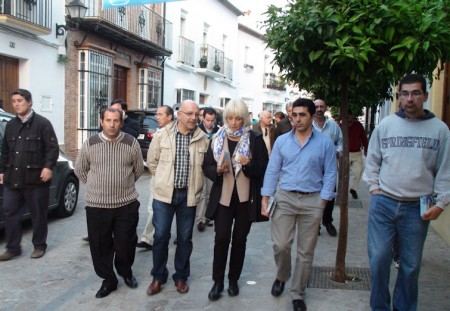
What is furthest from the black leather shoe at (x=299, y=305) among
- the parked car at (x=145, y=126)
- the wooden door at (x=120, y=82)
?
the wooden door at (x=120, y=82)

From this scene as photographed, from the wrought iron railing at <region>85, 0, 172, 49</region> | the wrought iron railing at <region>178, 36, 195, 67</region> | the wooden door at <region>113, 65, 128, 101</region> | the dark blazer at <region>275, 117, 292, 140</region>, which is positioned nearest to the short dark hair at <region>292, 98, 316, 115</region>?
the dark blazer at <region>275, 117, 292, 140</region>

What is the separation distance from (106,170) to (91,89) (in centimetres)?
1144

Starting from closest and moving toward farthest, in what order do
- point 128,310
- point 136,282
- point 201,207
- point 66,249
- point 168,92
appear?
1. point 128,310
2. point 136,282
3. point 66,249
4. point 201,207
5. point 168,92

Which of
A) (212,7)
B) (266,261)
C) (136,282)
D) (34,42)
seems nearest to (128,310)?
(136,282)

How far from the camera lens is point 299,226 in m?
4.40

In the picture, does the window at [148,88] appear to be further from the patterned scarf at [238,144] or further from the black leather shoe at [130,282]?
the patterned scarf at [238,144]

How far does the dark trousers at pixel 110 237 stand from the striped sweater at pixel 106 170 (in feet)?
0.28

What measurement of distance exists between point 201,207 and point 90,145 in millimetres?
2844

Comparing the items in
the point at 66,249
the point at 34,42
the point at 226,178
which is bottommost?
the point at 66,249

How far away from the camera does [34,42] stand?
12.8m

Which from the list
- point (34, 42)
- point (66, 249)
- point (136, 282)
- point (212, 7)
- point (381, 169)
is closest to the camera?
point (381, 169)

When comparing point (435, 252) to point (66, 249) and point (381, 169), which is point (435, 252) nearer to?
point (381, 169)

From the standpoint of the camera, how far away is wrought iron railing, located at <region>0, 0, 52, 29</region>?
37.8ft

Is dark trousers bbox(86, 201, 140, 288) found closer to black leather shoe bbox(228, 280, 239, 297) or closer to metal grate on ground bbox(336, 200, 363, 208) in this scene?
black leather shoe bbox(228, 280, 239, 297)
